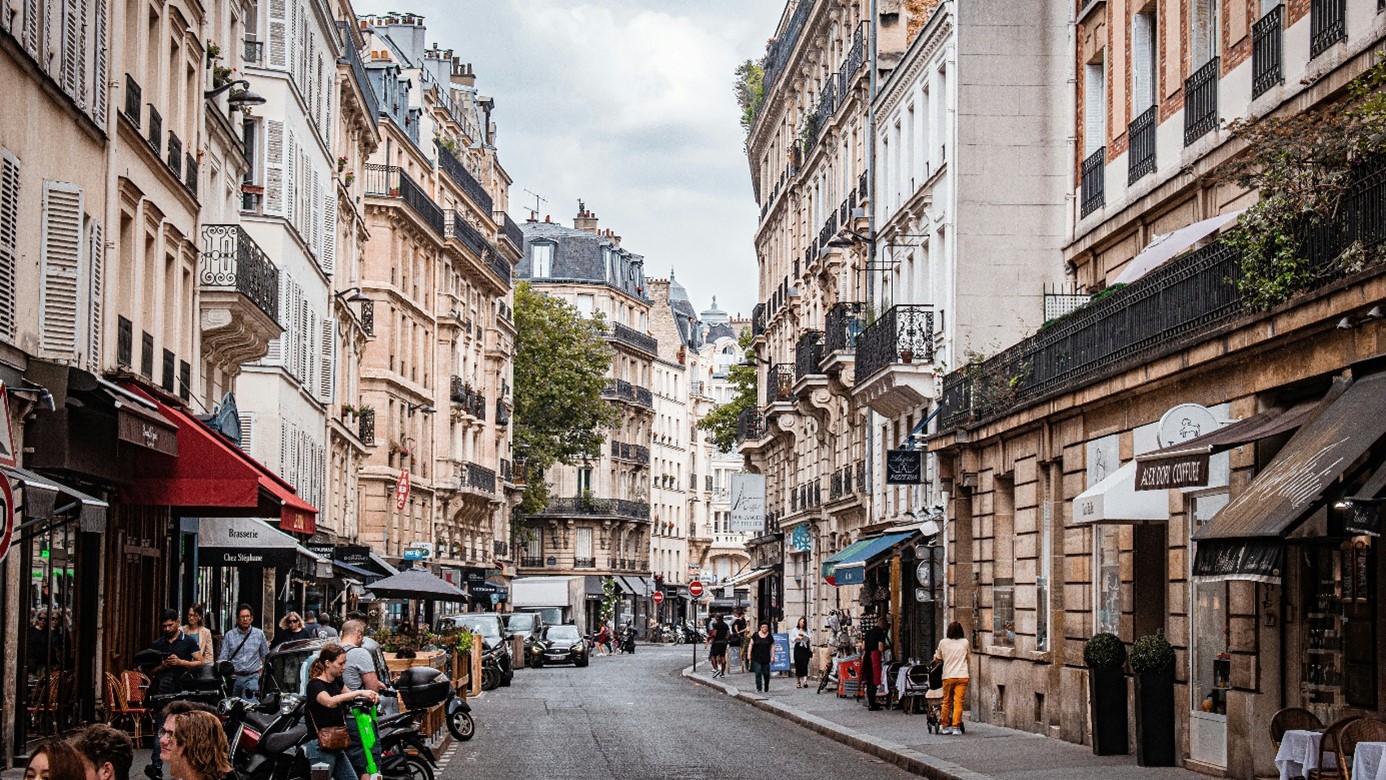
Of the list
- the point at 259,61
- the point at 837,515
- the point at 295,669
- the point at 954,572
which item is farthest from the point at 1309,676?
the point at 837,515

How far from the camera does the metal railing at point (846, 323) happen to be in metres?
46.2

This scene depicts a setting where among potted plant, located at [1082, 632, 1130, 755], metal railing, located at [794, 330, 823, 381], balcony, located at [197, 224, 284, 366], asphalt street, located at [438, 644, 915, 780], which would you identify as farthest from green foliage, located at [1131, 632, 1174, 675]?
metal railing, located at [794, 330, 823, 381]

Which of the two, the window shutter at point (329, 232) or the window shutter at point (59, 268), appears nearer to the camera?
the window shutter at point (59, 268)

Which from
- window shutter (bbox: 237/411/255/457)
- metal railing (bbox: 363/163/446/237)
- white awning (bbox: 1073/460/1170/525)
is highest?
metal railing (bbox: 363/163/446/237)

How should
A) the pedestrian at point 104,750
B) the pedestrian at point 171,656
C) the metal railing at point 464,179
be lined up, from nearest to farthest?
the pedestrian at point 104,750
the pedestrian at point 171,656
the metal railing at point 464,179

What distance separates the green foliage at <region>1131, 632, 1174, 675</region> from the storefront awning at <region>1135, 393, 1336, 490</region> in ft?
12.4

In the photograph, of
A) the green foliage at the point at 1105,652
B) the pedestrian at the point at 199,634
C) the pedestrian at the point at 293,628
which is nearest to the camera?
the green foliage at the point at 1105,652

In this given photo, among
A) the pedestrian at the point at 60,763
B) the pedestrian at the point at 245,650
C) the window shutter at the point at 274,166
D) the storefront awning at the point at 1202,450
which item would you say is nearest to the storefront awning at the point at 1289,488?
the storefront awning at the point at 1202,450

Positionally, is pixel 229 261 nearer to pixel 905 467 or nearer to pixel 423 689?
pixel 905 467

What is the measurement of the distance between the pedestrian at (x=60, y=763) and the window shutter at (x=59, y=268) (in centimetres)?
1495

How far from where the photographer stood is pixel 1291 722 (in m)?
15.1

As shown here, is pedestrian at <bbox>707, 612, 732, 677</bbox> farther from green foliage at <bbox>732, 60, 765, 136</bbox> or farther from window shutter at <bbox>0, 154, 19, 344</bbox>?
window shutter at <bbox>0, 154, 19, 344</bbox>

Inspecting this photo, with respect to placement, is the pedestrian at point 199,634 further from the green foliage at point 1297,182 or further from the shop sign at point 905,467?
the shop sign at point 905,467

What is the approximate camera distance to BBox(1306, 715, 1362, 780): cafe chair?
→ 13649 millimetres
